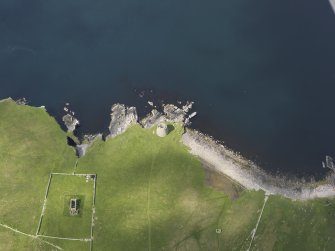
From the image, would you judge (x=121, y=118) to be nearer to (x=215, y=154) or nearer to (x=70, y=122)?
(x=70, y=122)

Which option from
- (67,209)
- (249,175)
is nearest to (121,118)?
(67,209)

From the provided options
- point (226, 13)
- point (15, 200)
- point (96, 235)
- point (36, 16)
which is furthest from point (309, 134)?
point (36, 16)

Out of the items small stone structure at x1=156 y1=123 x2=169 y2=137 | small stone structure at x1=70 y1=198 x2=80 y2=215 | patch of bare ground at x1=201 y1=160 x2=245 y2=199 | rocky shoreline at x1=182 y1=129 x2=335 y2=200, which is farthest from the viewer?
Answer: small stone structure at x1=156 y1=123 x2=169 y2=137

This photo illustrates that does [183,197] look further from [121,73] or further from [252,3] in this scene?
[252,3]

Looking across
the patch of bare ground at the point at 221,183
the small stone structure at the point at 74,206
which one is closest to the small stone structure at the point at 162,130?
the patch of bare ground at the point at 221,183

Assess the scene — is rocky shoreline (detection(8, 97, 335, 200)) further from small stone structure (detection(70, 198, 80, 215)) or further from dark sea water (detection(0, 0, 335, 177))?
small stone structure (detection(70, 198, 80, 215))

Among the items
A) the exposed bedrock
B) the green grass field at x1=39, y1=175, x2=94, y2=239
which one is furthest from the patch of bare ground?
the exposed bedrock
